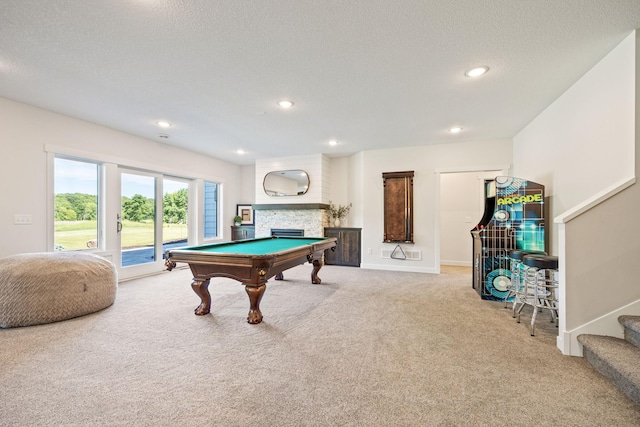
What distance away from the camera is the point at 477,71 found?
266 cm

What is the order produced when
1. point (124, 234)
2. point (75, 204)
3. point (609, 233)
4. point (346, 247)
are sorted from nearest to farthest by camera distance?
point (609, 233), point (75, 204), point (124, 234), point (346, 247)

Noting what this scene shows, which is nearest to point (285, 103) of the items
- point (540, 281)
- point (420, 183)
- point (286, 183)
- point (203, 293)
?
point (203, 293)

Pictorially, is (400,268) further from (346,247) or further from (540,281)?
(540,281)

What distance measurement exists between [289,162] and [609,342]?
226 inches

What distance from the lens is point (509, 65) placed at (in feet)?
8.38

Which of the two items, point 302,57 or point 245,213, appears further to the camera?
point 245,213

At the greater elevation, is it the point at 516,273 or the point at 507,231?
the point at 507,231

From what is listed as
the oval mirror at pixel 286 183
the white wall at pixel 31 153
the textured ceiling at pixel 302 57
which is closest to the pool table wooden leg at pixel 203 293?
the textured ceiling at pixel 302 57

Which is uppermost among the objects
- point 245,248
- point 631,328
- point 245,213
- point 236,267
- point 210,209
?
point 210,209

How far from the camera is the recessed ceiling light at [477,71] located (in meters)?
2.61

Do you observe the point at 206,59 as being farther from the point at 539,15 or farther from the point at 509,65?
the point at 509,65

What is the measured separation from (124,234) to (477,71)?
570 centimetres

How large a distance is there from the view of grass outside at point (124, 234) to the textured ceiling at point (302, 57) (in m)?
1.65

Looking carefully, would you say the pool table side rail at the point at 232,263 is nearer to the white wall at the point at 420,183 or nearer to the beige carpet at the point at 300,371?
the beige carpet at the point at 300,371
